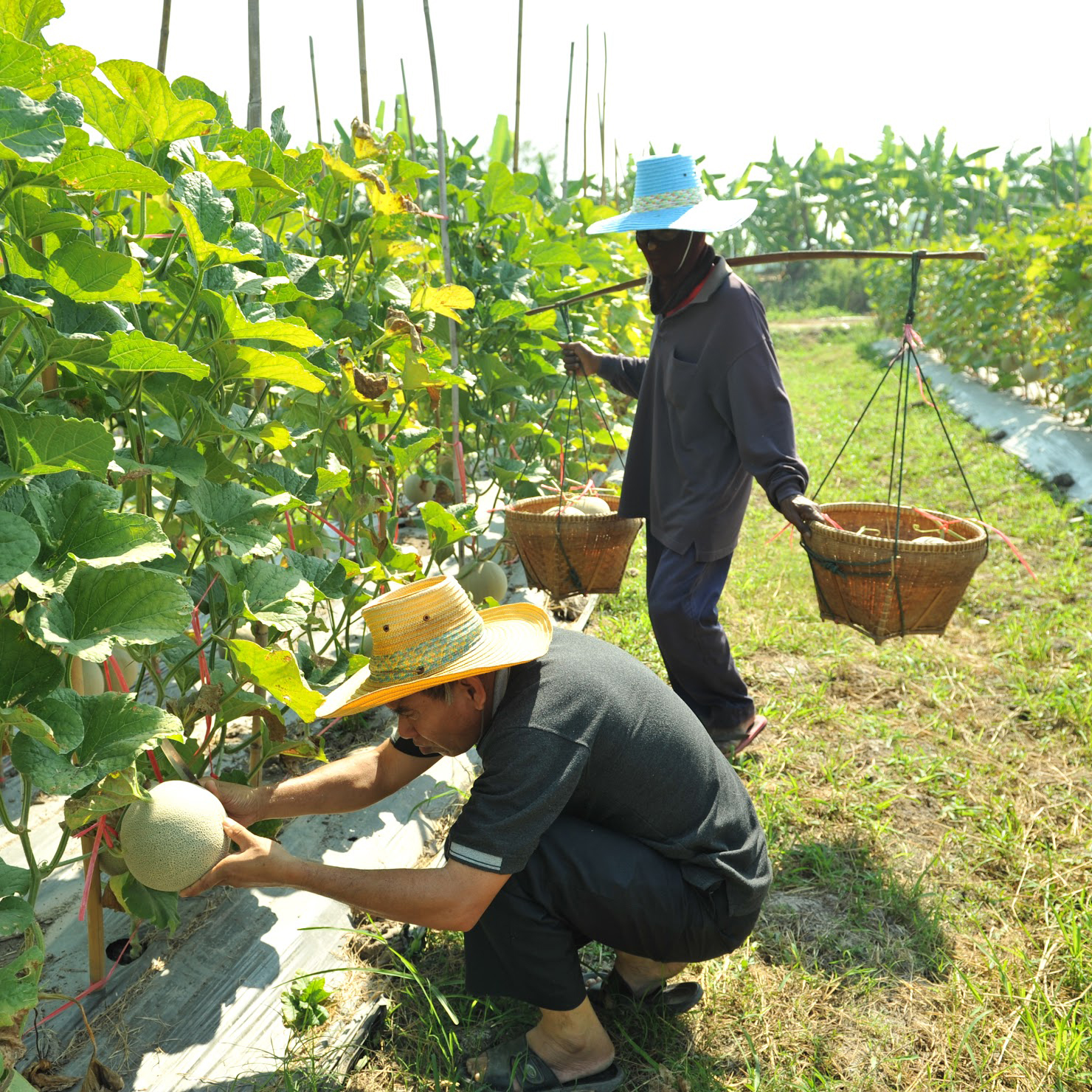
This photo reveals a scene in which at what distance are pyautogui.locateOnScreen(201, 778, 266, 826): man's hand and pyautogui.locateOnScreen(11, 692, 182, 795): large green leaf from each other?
491 mm

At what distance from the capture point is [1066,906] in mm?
2387

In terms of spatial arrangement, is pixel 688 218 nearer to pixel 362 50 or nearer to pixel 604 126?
pixel 362 50

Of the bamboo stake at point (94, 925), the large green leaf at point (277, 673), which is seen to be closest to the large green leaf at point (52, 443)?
the large green leaf at point (277, 673)

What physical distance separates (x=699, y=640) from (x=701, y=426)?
0.60 meters

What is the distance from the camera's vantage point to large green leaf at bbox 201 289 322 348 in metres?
1.64

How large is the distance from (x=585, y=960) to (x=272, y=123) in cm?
202

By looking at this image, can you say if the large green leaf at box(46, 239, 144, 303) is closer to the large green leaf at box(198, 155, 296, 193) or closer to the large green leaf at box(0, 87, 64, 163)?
the large green leaf at box(0, 87, 64, 163)

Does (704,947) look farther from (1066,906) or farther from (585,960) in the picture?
(1066,906)

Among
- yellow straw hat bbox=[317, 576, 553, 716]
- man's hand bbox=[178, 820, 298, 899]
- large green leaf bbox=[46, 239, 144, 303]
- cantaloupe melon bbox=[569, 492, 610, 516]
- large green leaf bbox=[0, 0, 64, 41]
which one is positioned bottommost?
man's hand bbox=[178, 820, 298, 899]

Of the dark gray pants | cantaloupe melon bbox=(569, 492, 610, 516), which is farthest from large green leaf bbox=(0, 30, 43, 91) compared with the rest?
cantaloupe melon bbox=(569, 492, 610, 516)

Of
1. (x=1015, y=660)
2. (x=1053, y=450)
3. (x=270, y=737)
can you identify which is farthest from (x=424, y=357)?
(x=1053, y=450)

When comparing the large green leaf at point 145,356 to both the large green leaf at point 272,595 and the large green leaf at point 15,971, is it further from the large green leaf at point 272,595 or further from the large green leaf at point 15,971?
the large green leaf at point 15,971

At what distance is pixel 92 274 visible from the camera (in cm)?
138

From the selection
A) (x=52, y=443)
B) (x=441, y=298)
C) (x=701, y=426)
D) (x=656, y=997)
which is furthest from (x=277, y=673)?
(x=701, y=426)
